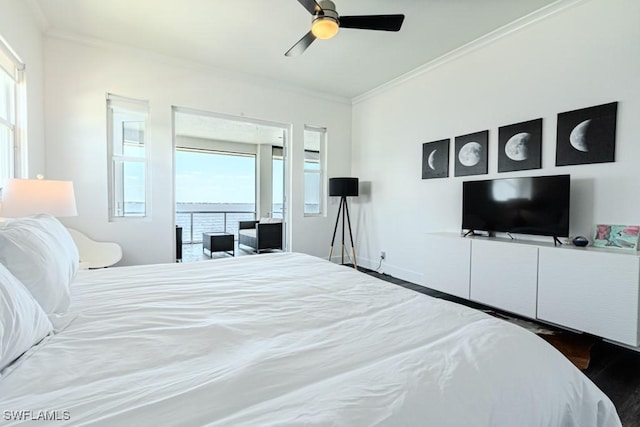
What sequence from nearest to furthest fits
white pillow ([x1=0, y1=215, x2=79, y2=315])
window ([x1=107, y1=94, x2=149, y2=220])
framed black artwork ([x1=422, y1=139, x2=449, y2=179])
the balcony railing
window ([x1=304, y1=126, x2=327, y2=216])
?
white pillow ([x1=0, y1=215, x2=79, y2=315]), window ([x1=107, y1=94, x2=149, y2=220]), framed black artwork ([x1=422, y1=139, x2=449, y2=179]), window ([x1=304, y1=126, x2=327, y2=216]), the balcony railing

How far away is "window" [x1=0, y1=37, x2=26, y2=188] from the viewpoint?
7.80 ft

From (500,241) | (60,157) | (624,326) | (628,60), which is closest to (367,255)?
(500,241)

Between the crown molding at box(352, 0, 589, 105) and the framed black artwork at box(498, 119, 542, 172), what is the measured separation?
0.94 meters

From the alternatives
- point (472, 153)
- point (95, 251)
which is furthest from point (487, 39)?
point (95, 251)

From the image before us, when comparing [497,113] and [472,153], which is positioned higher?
[497,113]

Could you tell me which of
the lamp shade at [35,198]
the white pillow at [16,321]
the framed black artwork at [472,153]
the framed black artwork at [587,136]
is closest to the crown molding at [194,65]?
the lamp shade at [35,198]

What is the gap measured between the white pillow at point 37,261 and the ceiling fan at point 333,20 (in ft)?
6.76

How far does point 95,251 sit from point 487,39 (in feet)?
15.8

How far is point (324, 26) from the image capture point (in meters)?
2.18

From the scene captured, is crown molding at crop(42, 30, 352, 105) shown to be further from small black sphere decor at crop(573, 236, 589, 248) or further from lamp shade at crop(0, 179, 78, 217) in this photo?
small black sphere decor at crop(573, 236, 589, 248)

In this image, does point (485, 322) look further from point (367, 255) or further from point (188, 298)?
point (367, 255)

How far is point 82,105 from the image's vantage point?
3.22m

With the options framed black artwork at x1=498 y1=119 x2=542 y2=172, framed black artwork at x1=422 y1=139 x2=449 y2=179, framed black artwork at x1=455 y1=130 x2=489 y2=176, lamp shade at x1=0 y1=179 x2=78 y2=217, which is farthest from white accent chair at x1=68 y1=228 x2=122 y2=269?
framed black artwork at x1=498 y1=119 x2=542 y2=172

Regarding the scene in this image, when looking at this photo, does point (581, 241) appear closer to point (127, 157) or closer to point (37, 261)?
point (37, 261)
